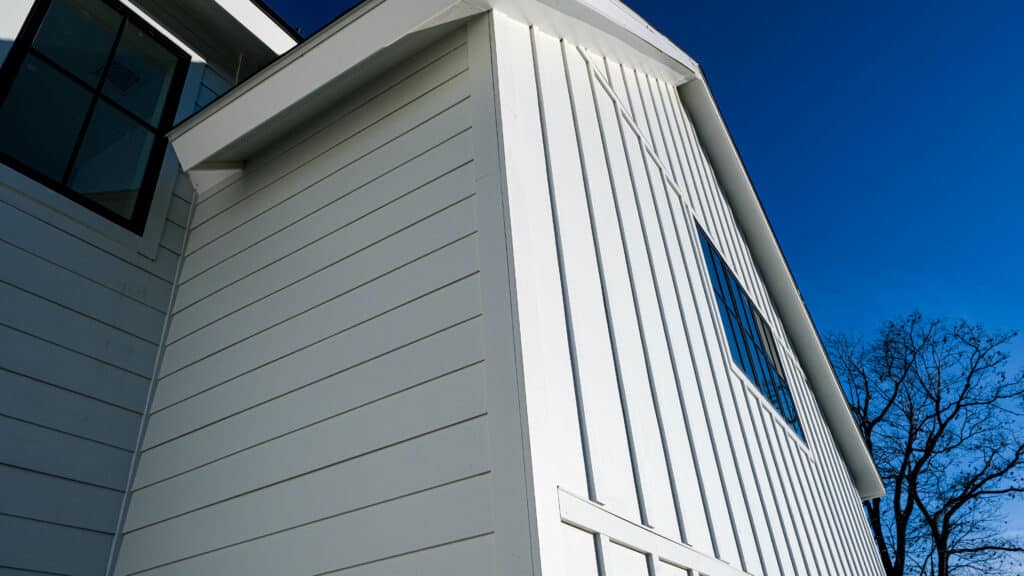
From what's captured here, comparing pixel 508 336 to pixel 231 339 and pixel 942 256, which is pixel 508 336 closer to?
pixel 231 339

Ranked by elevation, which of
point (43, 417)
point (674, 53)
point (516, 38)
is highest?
point (674, 53)

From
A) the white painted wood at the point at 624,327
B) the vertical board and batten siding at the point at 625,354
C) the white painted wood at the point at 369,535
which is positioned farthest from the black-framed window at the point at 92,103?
the white painted wood at the point at 624,327

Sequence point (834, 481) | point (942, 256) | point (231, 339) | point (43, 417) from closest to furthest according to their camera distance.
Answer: point (43, 417) → point (231, 339) → point (834, 481) → point (942, 256)

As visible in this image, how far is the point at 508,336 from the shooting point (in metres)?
1.95

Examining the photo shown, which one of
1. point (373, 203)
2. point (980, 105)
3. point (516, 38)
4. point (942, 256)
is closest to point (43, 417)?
point (373, 203)

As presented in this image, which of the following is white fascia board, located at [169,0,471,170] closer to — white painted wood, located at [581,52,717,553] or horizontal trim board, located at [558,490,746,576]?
white painted wood, located at [581,52,717,553]

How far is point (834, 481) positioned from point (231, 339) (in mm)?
6286

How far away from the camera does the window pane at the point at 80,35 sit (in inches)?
133

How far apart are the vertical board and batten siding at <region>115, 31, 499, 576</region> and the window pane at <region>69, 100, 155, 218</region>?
0.57m

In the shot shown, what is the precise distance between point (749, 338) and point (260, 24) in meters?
4.08

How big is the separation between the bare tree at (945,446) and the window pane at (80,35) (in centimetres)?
1618

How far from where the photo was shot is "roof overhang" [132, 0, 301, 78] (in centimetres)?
400

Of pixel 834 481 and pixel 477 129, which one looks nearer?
Answer: pixel 477 129

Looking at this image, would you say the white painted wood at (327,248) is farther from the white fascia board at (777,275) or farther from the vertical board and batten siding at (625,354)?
the white fascia board at (777,275)
